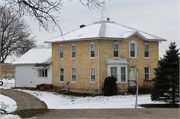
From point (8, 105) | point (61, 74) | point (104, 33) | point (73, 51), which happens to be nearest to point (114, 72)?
point (104, 33)

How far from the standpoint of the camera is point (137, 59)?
→ 30.1m

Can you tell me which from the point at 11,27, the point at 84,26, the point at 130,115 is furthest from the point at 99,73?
the point at 11,27

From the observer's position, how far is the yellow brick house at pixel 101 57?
2845cm

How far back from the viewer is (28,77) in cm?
3438

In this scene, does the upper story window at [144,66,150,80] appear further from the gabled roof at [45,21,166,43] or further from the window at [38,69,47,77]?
the window at [38,69,47,77]

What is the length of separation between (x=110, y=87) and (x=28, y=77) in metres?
12.2

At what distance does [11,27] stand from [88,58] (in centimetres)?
2047

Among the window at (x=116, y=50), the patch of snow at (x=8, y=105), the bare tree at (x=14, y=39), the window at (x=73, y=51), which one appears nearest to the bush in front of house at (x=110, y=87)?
the window at (x=116, y=50)

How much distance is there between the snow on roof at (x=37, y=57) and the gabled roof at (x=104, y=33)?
3175mm

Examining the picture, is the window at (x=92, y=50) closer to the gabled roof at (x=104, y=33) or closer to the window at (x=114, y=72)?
the gabled roof at (x=104, y=33)

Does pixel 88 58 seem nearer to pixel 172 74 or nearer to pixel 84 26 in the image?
pixel 84 26

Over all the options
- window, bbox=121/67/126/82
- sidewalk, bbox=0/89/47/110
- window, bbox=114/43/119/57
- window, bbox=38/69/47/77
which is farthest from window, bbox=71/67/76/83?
sidewalk, bbox=0/89/47/110

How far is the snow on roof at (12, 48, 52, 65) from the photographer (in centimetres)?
3405

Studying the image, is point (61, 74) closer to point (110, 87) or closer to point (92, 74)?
point (92, 74)
